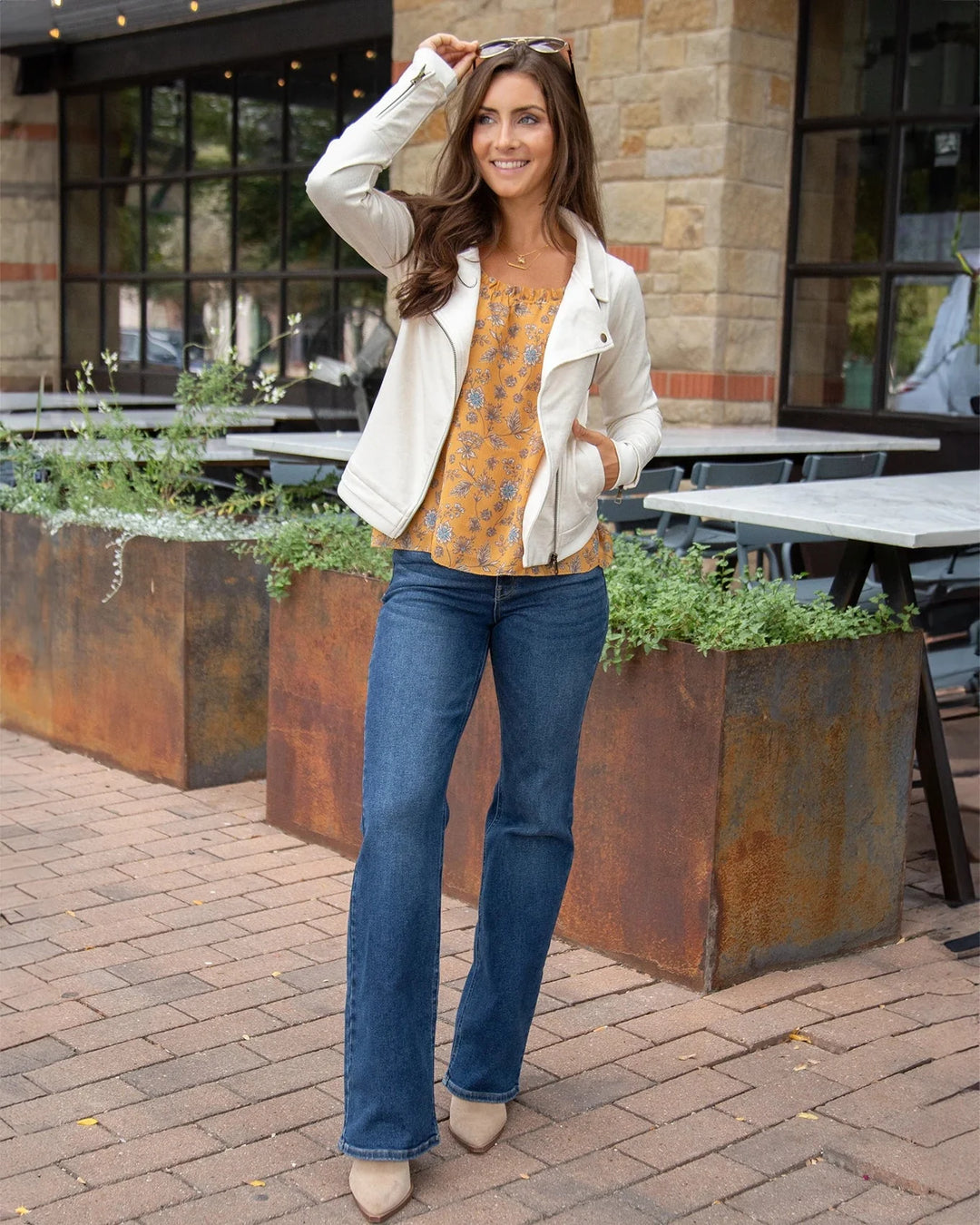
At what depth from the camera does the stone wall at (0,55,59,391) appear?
516 inches

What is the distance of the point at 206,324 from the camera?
12.1m

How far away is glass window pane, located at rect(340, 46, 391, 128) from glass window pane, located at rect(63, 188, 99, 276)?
3263 millimetres

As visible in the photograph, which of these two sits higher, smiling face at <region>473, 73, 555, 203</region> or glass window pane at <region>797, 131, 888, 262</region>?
glass window pane at <region>797, 131, 888, 262</region>

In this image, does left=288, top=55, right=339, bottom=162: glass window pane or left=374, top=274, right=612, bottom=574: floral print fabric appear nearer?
left=374, top=274, right=612, bottom=574: floral print fabric

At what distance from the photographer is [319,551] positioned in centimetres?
438

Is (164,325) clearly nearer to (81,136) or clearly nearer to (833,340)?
(81,136)

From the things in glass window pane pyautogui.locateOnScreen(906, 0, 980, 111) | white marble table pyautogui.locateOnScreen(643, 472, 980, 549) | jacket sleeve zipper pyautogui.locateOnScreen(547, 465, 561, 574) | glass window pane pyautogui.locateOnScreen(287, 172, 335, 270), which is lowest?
white marble table pyautogui.locateOnScreen(643, 472, 980, 549)

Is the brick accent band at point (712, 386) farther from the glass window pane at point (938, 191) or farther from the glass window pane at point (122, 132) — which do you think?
the glass window pane at point (122, 132)

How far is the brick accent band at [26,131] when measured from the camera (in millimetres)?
13102

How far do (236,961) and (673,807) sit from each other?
1050mm

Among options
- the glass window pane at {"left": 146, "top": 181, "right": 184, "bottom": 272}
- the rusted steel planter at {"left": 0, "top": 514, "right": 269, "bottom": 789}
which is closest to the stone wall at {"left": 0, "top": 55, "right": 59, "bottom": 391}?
the glass window pane at {"left": 146, "top": 181, "right": 184, "bottom": 272}

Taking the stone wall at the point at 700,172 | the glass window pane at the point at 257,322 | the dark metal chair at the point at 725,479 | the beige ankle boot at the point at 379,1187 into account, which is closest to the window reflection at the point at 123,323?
the glass window pane at the point at 257,322

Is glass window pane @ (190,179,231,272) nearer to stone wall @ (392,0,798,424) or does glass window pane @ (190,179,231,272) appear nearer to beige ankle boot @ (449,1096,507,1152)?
stone wall @ (392,0,798,424)

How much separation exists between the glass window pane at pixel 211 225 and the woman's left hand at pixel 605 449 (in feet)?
32.2
